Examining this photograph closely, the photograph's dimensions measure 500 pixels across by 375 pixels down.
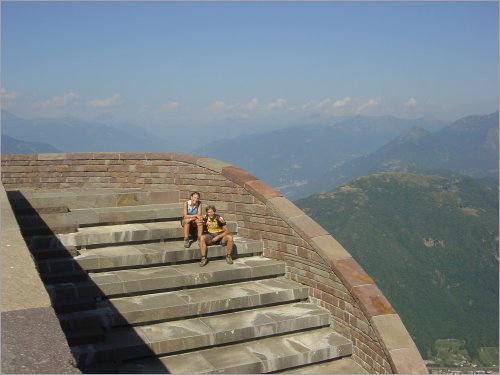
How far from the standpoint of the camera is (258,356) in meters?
6.61

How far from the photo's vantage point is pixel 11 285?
419 cm

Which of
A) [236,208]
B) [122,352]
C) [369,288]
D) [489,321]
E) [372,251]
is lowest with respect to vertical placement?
[489,321]

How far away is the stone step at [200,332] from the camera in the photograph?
614 cm

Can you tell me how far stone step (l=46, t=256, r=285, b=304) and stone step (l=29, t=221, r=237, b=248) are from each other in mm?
771

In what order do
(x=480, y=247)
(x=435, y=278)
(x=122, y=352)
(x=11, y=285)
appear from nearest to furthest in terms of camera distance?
(x=11, y=285), (x=122, y=352), (x=435, y=278), (x=480, y=247)

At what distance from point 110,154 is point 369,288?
6532mm

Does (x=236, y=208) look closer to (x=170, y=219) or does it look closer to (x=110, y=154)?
(x=170, y=219)

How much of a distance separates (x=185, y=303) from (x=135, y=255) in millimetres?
1319

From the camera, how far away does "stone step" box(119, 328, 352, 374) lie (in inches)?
244

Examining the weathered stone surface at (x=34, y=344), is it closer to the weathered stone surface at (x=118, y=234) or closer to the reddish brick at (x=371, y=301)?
the reddish brick at (x=371, y=301)

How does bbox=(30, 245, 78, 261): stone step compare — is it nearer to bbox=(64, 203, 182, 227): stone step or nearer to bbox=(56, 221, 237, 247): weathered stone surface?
bbox=(56, 221, 237, 247): weathered stone surface

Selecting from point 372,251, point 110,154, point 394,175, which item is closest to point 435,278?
point 372,251

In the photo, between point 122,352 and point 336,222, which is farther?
point 336,222

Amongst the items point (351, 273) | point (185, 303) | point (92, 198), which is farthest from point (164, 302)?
point (92, 198)
